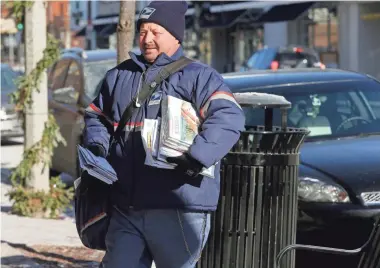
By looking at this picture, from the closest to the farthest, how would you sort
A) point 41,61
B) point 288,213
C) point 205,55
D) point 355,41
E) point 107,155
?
point 107,155, point 288,213, point 41,61, point 355,41, point 205,55

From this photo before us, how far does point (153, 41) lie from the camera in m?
4.19

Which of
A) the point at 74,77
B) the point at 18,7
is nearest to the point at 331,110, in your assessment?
the point at 18,7

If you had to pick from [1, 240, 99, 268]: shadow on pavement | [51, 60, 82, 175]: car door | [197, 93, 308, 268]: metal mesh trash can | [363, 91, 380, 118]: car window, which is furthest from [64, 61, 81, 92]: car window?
[197, 93, 308, 268]: metal mesh trash can

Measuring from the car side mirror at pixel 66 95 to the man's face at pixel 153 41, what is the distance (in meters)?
7.30

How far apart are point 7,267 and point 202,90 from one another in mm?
3339

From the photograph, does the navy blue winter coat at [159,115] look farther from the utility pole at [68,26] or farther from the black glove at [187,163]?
the utility pole at [68,26]

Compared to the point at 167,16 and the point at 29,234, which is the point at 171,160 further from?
the point at 29,234

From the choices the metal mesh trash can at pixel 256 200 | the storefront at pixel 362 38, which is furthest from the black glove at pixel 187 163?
the storefront at pixel 362 38

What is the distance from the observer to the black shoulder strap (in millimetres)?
4086

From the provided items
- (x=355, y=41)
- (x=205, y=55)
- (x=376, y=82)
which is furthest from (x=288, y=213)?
(x=205, y=55)

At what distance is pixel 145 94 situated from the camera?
13.4ft

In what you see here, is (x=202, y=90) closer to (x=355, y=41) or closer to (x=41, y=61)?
(x=41, y=61)

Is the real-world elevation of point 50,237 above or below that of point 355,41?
below

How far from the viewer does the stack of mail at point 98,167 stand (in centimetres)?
399
